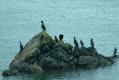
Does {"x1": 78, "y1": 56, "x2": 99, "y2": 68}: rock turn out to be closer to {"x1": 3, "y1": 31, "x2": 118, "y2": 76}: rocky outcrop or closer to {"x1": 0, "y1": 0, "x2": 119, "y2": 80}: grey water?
{"x1": 3, "y1": 31, "x2": 118, "y2": 76}: rocky outcrop

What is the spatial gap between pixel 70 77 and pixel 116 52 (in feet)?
59.9

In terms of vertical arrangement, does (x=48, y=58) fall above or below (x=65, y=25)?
below

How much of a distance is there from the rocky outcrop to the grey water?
1.39 metres

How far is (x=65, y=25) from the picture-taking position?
15588 centimetres

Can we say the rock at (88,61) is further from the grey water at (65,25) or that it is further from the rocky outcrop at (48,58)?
the grey water at (65,25)

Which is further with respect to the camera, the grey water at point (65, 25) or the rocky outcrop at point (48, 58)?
the grey water at point (65, 25)

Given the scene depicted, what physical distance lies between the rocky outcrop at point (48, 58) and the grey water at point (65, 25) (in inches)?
54.6

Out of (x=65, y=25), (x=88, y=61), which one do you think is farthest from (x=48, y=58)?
(x=65, y=25)

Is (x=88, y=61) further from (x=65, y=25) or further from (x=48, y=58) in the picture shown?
(x=65, y=25)

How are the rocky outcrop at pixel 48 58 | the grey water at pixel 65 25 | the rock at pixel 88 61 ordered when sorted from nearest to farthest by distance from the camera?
1. the rocky outcrop at pixel 48 58
2. the grey water at pixel 65 25
3. the rock at pixel 88 61

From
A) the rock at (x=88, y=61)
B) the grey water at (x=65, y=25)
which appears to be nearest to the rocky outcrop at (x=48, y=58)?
the rock at (x=88, y=61)

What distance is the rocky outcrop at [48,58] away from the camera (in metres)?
98.7

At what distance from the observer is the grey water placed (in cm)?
9962

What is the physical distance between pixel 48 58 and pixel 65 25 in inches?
2238
